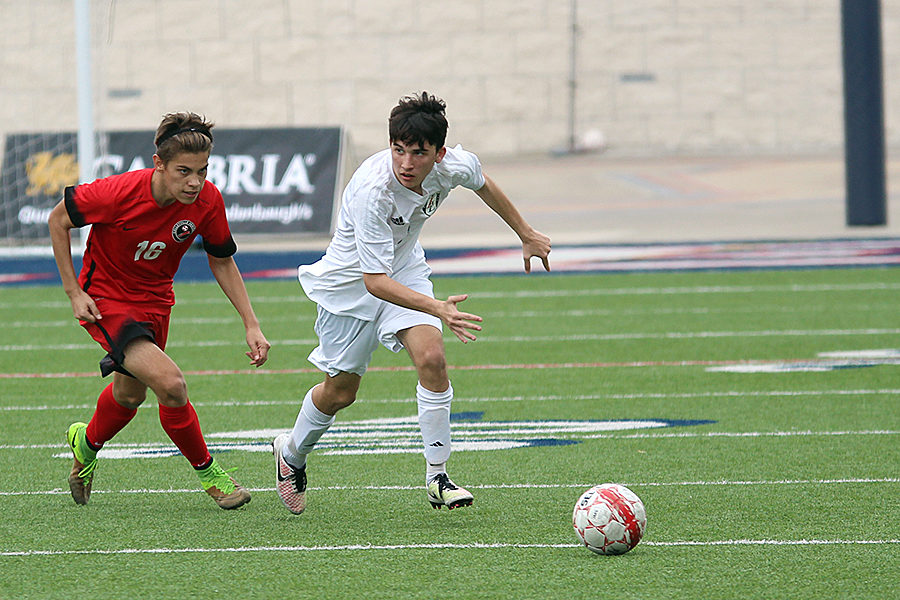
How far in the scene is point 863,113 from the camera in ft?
67.5

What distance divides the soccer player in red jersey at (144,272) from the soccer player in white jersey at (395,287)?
30 cm

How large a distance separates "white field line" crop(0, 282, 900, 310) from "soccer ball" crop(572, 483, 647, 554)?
9344 mm

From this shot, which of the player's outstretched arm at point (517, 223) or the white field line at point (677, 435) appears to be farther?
the white field line at point (677, 435)

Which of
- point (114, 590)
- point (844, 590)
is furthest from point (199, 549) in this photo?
point (844, 590)

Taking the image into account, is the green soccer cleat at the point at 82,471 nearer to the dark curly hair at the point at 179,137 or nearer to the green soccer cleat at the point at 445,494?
the dark curly hair at the point at 179,137

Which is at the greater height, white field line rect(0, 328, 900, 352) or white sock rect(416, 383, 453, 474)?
white field line rect(0, 328, 900, 352)

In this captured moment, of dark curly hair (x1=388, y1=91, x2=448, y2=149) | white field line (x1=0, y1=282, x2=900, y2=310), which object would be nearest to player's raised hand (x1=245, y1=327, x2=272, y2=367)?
dark curly hair (x1=388, y1=91, x2=448, y2=149)

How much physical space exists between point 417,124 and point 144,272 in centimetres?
141

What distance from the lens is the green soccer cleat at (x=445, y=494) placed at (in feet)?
17.8

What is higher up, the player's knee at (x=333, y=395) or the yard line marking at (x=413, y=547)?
the player's knee at (x=333, y=395)

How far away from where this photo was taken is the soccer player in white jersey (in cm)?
547

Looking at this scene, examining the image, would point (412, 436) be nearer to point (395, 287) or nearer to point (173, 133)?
point (395, 287)

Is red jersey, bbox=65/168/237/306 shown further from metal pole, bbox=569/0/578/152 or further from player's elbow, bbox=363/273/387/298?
metal pole, bbox=569/0/578/152

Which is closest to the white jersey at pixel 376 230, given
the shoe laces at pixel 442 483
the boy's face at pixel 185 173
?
the boy's face at pixel 185 173
